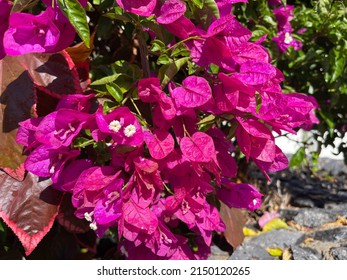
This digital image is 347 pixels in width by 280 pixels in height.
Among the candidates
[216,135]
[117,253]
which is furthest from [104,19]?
[117,253]

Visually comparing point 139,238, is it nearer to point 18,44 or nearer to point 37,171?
point 37,171

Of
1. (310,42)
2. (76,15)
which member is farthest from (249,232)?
(76,15)

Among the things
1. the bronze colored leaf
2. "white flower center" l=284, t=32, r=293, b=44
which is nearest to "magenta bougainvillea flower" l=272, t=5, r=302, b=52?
"white flower center" l=284, t=32, r=293, b=44

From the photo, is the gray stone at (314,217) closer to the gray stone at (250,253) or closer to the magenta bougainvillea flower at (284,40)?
the gray stone at (250,253)

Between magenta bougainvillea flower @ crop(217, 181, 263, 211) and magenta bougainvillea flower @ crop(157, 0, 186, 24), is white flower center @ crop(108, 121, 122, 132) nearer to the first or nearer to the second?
magenta bougainvillea flower @ crop(157, 0, 186, 24)

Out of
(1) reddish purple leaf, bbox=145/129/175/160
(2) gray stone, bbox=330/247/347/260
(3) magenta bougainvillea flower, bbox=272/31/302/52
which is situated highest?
(1) reddish purple leaf, bbox=145/129/175/160

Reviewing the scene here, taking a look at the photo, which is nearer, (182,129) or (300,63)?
(182,129)

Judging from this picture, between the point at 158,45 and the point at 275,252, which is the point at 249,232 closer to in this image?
the point at 275,252
